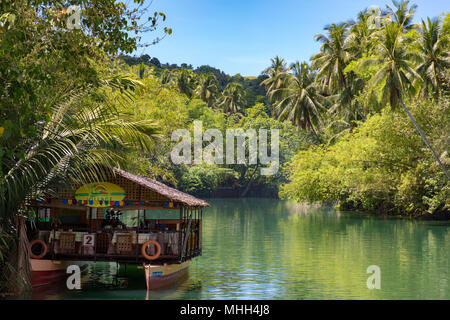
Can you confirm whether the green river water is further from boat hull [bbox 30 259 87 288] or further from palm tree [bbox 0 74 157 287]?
palm tree [bbox 0 74 157 287]

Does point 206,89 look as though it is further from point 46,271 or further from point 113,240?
point 46,271

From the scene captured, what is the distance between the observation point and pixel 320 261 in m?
22.0

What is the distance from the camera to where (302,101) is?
182 feet

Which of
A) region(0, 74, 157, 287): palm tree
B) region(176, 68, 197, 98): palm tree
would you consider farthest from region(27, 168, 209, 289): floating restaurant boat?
region(176, 68, 197, 98): palm tree

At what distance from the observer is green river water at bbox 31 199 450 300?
15820mm

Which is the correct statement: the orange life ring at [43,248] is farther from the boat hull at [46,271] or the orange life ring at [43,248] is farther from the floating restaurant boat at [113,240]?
the boat hull at [46,271]

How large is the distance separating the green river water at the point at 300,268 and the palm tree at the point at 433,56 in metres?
9.77

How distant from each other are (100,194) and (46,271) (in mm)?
2648

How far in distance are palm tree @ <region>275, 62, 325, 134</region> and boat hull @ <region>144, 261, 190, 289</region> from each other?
40547 mm

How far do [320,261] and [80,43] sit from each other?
540 inches

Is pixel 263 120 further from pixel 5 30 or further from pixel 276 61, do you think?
pixel 5 30

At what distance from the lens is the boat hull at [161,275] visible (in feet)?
50.6

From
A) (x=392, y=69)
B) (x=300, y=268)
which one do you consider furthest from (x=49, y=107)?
(x=392, y=69)

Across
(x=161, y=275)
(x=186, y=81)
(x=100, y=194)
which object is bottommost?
(x=161, y=275)
